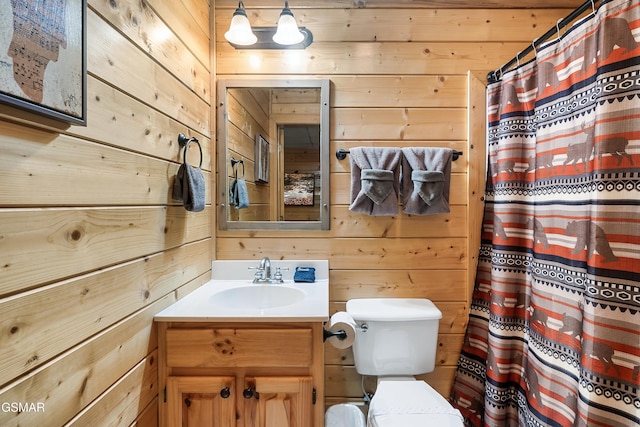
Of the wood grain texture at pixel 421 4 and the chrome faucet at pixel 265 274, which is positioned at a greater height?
the wood grain texture at pixel 421 4

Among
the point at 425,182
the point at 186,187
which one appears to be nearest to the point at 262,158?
the point at 186,187

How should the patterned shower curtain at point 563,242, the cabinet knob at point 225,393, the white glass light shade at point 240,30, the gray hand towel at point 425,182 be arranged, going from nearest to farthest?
the patterned shower curtain at point 563,242
the cabinet knob at point 225,393
the white glass light shade at point 240,30
the gray hand towel at point 425,182

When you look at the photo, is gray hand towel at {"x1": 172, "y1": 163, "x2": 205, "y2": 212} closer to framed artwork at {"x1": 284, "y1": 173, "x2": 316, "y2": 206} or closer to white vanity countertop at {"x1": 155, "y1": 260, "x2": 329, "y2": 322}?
white vanity countertop at {"x1": 155, "y1": 260, "x2": 329, "y2": 322}

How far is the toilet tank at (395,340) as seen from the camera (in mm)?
1465

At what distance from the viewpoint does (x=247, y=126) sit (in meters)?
1.67

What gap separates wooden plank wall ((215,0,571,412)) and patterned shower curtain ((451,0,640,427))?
0.48ft

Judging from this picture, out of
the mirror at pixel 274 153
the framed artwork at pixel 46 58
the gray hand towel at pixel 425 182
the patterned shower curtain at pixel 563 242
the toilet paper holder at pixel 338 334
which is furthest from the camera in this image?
the mirror at pixel 274 153

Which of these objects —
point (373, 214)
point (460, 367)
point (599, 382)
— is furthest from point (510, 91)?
point (460, 367)

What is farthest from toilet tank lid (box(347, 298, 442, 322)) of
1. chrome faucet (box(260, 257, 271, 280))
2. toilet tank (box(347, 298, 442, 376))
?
chrome faucet (box(260, 257, 271, 280))

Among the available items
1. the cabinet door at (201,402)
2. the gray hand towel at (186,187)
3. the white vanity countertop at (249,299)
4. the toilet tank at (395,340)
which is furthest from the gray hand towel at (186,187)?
the toilet tank at (395,340)

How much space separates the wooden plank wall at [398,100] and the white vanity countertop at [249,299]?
0.25 feet

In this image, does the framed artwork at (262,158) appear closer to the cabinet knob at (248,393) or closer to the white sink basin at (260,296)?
the white sink basin at (260,296)

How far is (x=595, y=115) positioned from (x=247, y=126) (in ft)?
4.77

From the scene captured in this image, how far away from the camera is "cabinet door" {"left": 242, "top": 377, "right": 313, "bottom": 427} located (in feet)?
3.66
